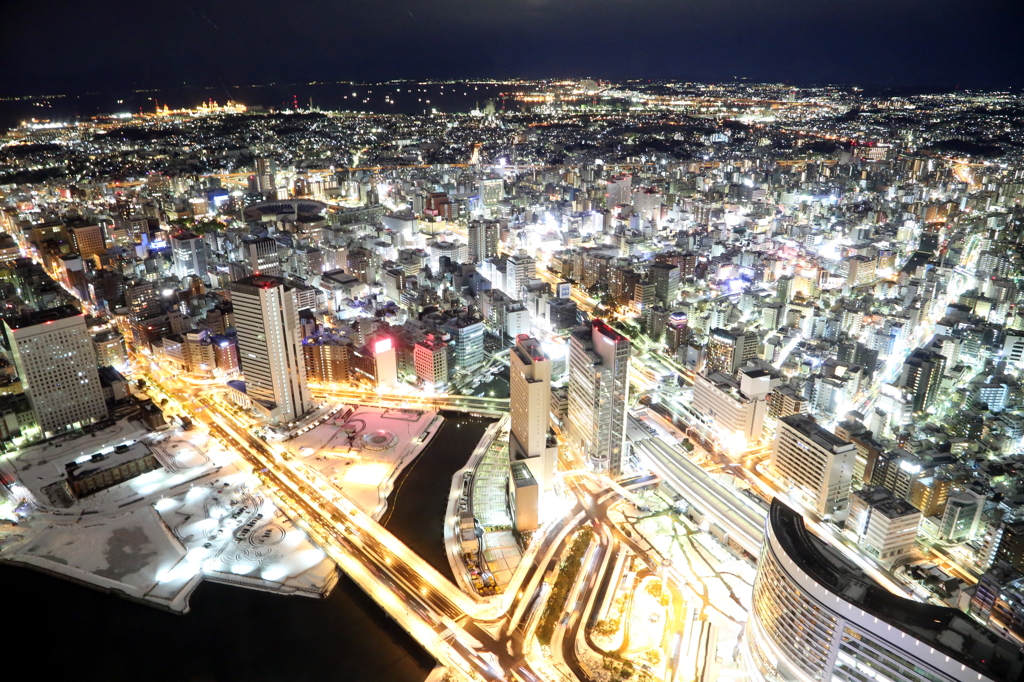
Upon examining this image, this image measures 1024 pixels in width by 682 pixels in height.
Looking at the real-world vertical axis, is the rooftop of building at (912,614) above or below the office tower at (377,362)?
above

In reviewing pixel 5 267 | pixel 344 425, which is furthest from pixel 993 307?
pixel 5 267

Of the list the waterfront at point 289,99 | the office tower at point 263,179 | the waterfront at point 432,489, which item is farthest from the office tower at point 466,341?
the waterfront at point 289,99

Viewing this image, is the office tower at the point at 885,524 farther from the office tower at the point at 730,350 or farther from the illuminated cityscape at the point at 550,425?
the office tower at the point at 730,350

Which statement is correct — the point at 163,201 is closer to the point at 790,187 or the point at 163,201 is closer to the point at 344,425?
the point at 344,425

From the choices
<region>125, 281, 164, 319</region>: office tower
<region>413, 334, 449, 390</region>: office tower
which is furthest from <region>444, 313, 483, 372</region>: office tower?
<region>125, 281, 164, 319</region>: office tower

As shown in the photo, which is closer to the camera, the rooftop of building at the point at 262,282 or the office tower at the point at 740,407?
the office tower at the point at 740,407

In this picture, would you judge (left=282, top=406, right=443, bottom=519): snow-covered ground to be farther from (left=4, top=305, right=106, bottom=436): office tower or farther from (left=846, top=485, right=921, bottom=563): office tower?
(left=846, top=485, right=921, bottom=563): office tower

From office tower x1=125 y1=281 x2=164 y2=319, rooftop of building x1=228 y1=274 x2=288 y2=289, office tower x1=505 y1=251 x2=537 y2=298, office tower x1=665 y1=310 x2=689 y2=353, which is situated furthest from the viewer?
office tower x1=505 y1=251 x2=537 y2=298
